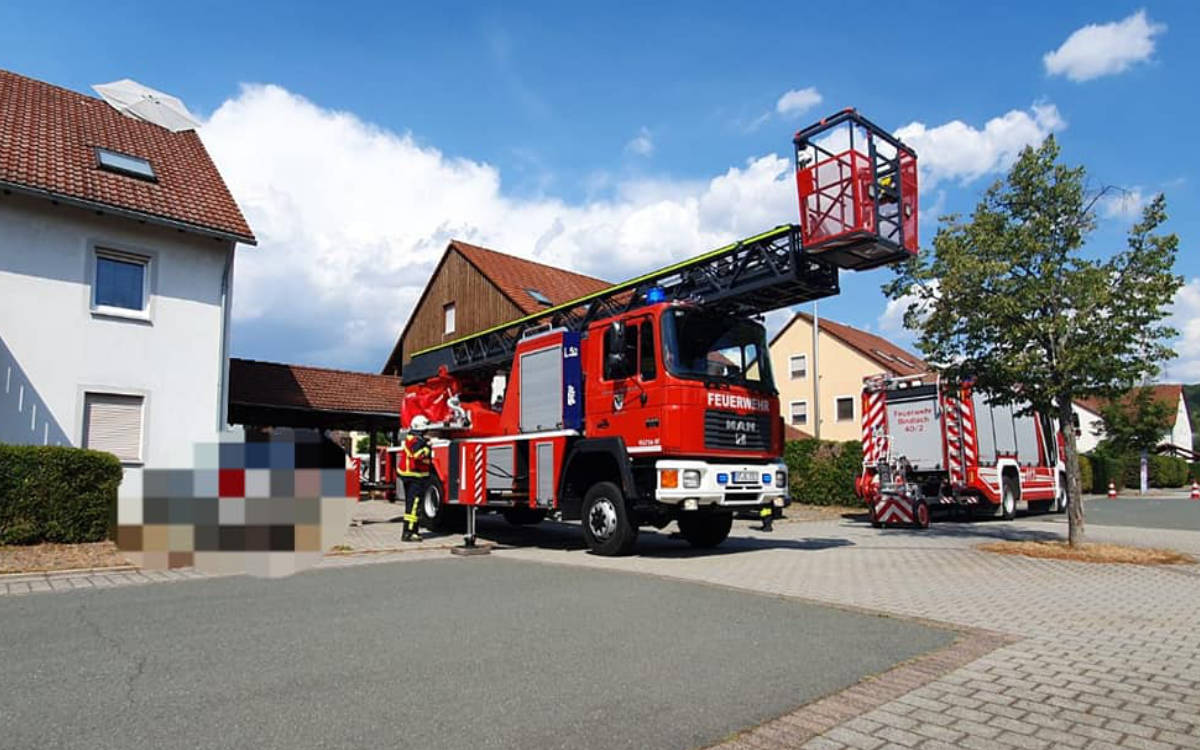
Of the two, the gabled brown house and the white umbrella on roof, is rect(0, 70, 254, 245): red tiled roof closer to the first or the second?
the white umbrella on roof

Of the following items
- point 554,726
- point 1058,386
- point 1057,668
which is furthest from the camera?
point 1058,386

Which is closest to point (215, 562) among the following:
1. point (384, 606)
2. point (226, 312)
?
point (384, 606)

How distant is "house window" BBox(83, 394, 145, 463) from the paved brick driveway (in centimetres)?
465

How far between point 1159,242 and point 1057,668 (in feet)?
29.2

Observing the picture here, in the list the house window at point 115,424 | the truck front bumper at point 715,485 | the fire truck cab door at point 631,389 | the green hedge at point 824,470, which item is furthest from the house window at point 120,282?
the green hedge at point 824,470

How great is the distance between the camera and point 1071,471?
11.6 metres

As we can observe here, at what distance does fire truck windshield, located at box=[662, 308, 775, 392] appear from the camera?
1062 centimetres

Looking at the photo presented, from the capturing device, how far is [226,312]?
16.3 metres

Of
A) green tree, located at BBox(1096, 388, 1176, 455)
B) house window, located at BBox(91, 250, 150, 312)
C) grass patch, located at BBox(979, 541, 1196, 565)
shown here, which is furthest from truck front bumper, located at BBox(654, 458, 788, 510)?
green tree, located at BBox(1096, 388, 1176, 455)

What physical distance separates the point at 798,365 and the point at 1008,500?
922 inches

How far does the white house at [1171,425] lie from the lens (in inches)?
1974

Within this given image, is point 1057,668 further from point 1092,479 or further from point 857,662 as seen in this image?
point 1092,479

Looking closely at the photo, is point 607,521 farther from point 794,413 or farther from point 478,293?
point 794,413

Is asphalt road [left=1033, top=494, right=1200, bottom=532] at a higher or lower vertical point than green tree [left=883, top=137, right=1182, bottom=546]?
lower
